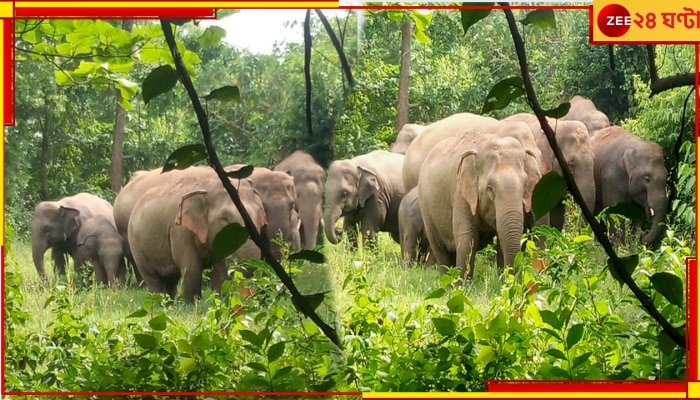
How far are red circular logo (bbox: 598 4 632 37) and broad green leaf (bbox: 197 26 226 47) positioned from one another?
2.09 feet

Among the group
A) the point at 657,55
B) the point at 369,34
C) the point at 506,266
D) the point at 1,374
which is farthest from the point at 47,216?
the point at 657,55

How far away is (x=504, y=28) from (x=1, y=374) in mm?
1045

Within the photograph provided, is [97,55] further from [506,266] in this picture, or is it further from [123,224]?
[506,266]

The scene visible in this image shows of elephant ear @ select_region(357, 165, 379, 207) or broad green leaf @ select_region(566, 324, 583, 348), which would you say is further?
elephant ear @ select_region(357, 165, 379, 207)

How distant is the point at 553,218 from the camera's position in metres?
1.73

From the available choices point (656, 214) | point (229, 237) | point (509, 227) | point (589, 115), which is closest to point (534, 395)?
point (509, 227)

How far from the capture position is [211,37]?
1.59 m

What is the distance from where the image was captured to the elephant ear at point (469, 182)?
5.89ft

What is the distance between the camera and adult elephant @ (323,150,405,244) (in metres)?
1.71

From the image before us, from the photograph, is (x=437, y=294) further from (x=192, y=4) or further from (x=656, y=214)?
(x=192, y=4)

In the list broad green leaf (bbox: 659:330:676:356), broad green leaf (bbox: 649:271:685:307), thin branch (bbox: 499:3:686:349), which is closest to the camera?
thin branch (bbox: 499:3:686:349)

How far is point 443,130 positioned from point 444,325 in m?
0.37

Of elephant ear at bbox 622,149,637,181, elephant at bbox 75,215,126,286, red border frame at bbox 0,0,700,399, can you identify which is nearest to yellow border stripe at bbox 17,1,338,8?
red border frame at bbox 0,0,700,399

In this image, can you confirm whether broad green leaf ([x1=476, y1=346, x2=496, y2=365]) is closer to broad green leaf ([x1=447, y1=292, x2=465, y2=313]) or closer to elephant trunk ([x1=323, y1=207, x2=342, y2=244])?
broad green leaf ([x1=447, y1=292, x2=465, y2=313])
